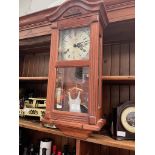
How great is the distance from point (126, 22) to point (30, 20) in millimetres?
666

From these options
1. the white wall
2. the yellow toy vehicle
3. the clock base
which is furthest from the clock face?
the white wall

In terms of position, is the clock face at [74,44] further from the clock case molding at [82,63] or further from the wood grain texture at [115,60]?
the wood grain texture at [115,60]

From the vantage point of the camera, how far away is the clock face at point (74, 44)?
916mm

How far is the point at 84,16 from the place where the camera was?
35.8 inches

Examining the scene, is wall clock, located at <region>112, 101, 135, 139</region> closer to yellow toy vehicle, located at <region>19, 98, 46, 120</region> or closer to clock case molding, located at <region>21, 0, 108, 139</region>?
clock case molding, located at <region>21, 0, 108, 139</region>

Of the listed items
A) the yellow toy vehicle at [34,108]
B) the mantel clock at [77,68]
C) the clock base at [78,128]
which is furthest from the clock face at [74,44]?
the yellow toy vehicle at [34,108]

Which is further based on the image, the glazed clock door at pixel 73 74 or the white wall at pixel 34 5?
the white wall at pixel 34 5

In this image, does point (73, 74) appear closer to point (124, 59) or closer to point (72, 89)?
point (72, 89)

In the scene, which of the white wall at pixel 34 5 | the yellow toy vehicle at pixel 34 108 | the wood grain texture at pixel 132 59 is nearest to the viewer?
the wood grain texture at pixel 132 59

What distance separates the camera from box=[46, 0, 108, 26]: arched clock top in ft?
2.84

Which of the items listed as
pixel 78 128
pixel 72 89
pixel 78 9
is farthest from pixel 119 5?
pixel 78 128

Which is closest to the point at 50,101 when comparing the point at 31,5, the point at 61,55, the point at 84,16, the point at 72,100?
the point at 72,100

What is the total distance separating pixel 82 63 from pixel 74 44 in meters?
0.13

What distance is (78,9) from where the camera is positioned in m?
0.92
